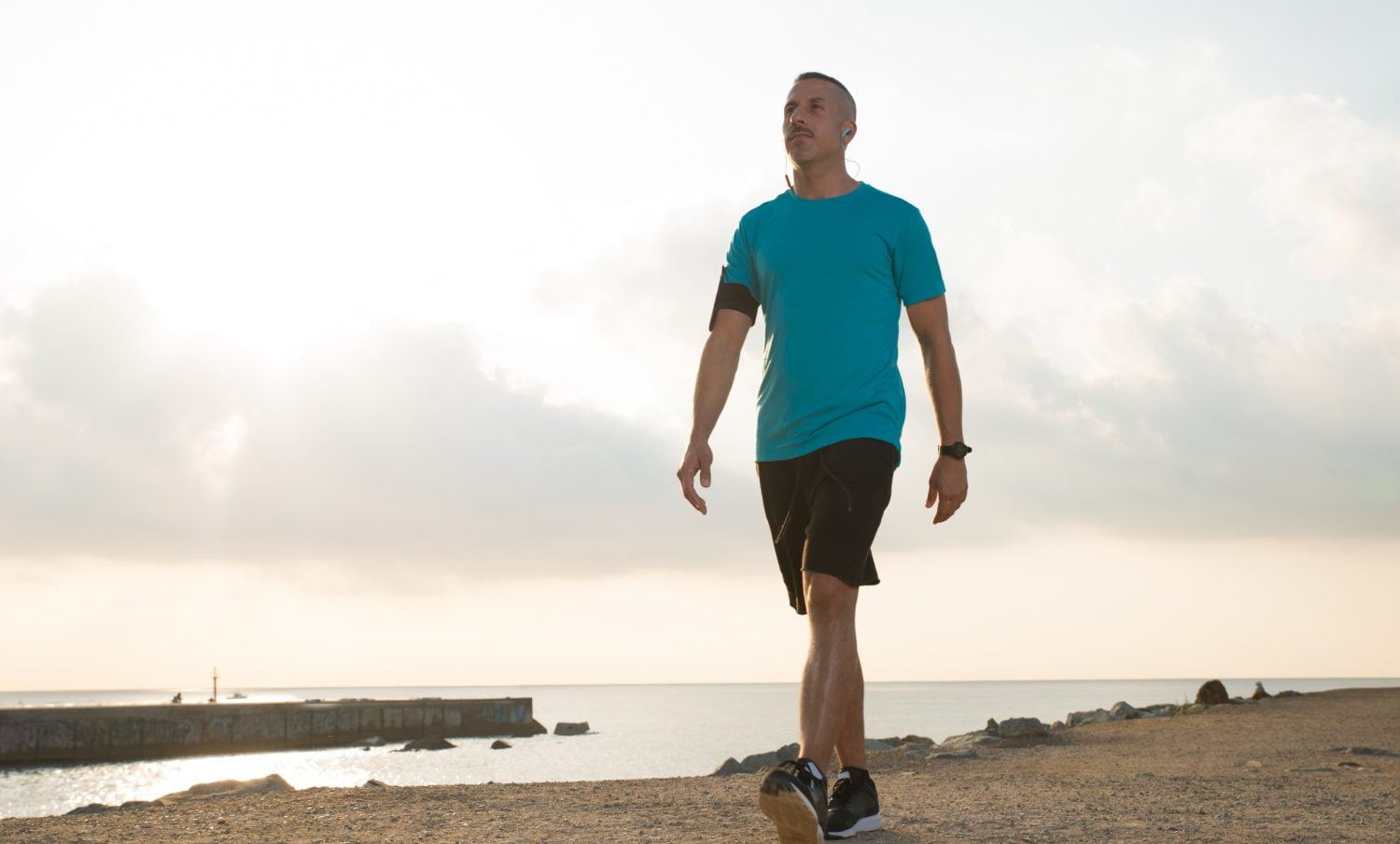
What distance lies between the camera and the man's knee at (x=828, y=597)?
138 inches

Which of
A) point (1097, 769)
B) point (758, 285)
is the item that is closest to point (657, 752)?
point (1097, 769)

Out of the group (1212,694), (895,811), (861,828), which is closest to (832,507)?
(861,828)

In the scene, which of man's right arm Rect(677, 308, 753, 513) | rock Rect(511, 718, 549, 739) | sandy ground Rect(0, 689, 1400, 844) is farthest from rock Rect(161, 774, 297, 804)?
rock Rect(511, 718, 549, 739)

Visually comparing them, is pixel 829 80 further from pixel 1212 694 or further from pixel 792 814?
pixel 1212 694

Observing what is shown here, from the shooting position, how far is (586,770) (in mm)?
40062

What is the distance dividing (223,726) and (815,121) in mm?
61323

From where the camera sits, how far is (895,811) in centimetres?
470

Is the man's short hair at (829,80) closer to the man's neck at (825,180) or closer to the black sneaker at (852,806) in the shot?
the man's neck at (825,180)

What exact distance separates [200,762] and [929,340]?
5714 centimetres

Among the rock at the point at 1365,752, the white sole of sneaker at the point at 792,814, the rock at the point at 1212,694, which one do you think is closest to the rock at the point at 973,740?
the rock at the point at 1365,752

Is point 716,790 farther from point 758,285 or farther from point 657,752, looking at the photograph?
point 657,752

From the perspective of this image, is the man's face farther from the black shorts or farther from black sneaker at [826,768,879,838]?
black sneaker at [826,768,879,838]

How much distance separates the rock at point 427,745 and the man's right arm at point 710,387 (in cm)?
5543

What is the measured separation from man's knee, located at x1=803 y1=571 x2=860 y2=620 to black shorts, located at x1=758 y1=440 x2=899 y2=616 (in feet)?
0.07
